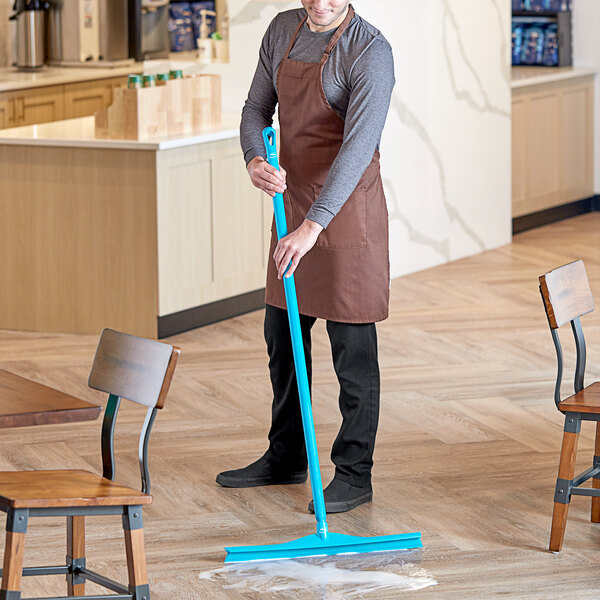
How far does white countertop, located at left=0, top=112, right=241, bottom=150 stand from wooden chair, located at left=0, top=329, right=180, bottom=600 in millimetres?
2883

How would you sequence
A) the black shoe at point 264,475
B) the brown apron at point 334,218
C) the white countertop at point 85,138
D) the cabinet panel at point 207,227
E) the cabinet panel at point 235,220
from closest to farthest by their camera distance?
the brown apron at point 334,218, the black shoe at point 264,475, the white countertop at point 85,138, the cabinet panel at point 207,227, the cabinet panel at point 235,220

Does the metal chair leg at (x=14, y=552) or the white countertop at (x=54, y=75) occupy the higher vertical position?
the white countertop at (x=54, y=75)

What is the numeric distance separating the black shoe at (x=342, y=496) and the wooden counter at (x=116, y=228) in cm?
217

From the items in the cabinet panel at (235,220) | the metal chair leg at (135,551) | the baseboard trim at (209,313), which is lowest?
the baseboard trim at (209,313)

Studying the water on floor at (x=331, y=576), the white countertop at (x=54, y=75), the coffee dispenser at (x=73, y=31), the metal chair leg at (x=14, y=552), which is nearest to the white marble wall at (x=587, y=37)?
the white countertop at (x=54, y=75)

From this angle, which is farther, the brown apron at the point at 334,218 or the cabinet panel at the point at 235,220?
the cabinet panel at the point at 235,220

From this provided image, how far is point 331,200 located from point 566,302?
2.16 ft

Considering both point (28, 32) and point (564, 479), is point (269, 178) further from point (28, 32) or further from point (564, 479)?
point (28, 32)

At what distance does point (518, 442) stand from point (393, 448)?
16.1 inches

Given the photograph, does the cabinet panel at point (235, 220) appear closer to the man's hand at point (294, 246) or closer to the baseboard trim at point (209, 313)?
the baseboard trim at point (209, 313)

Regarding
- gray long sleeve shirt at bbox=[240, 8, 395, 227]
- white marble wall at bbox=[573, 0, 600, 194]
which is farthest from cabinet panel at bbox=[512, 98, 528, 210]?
gray long sleeve shirt at bbox=[240, 8, 395, 227]

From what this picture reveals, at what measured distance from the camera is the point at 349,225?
133 inches

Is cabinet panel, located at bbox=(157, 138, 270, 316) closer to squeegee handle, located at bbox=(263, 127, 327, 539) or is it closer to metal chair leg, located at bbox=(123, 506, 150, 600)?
squeegee handle, located at bbox=(263, 127, 327, 539)

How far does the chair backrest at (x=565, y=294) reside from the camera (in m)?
3.15
